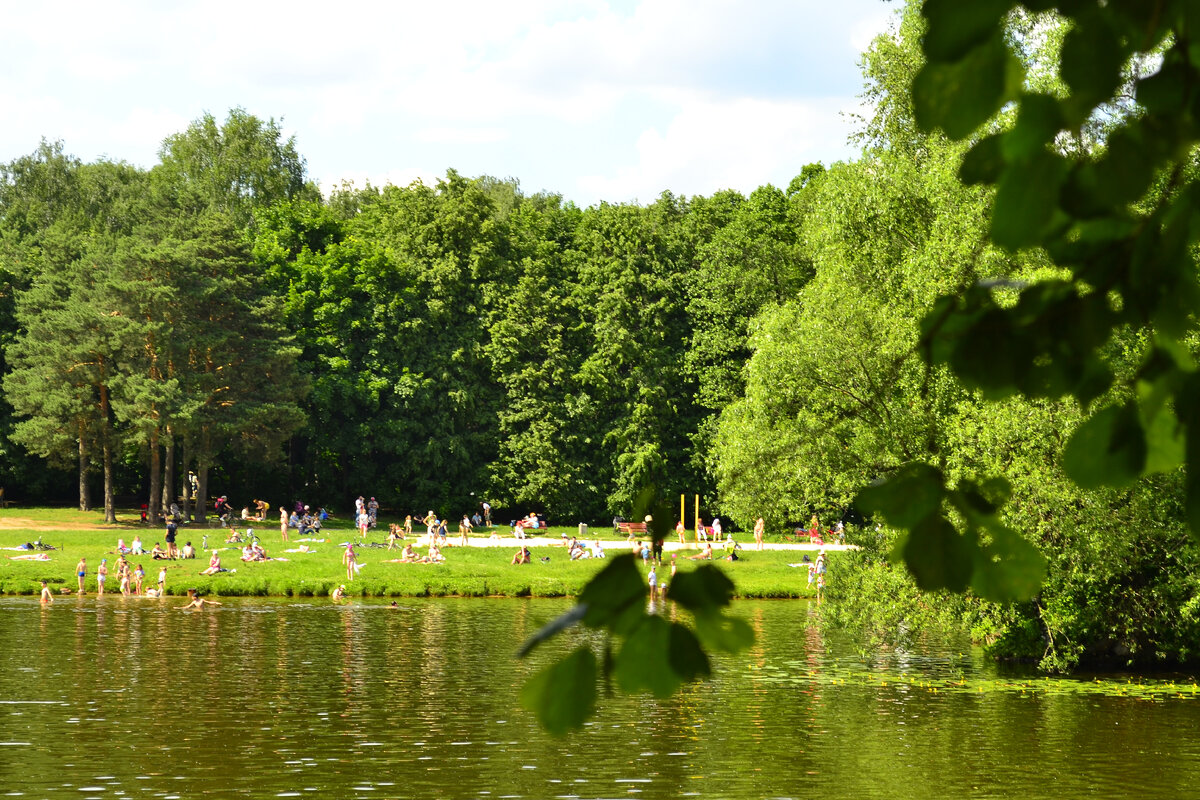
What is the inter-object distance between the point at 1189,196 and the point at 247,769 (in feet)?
68.0

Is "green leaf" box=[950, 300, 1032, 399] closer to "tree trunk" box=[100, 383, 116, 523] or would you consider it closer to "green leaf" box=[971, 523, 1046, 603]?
"green leaf" box=[971, 523, 1046, 603]

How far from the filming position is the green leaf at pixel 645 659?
2.01 meters

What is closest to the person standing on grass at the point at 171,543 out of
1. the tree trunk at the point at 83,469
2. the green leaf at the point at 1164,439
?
the tree trunk at the point at 83,469

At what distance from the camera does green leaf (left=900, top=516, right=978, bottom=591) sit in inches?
79.7

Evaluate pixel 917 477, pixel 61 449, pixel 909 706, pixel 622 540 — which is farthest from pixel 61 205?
pixel 917 477

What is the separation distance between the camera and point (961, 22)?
177 cm

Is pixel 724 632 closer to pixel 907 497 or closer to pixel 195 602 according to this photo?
pixel 907 497

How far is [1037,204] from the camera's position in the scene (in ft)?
5.97

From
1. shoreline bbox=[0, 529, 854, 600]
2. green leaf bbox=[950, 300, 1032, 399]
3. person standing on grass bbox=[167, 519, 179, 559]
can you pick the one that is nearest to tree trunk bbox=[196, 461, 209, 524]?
shoreline bbox=[0, 529, 854, 600]

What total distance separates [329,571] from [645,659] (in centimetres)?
4803

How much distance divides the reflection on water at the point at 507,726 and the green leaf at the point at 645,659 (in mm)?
17759

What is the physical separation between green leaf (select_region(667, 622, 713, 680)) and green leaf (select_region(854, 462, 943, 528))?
34 centimetres

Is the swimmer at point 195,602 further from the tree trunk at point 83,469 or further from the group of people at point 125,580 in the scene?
the tree trunk at point 83,469

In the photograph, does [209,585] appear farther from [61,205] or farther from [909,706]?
[61,205]
